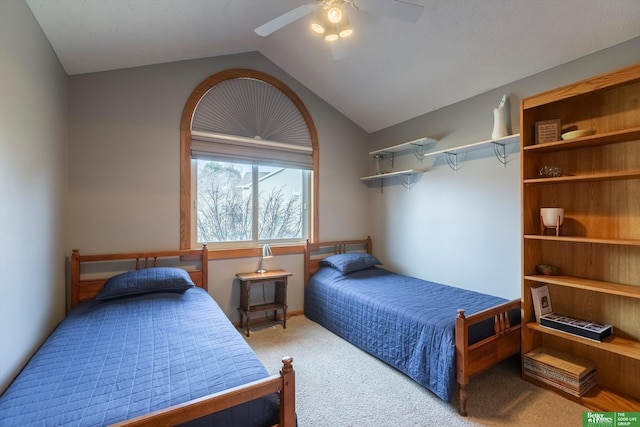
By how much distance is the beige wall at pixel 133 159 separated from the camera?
8.55 feet

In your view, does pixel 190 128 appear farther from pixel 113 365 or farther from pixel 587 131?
pixel 587 131

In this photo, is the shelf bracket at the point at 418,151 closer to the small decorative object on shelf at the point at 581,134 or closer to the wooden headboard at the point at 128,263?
the small decorative object on shelf at the point at 581,134

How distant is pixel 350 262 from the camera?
346cm

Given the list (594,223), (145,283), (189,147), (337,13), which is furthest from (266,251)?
(594,223)

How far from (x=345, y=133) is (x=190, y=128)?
6.49 ft

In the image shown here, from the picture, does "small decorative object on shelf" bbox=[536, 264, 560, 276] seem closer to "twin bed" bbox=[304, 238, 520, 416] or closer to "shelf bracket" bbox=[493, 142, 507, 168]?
"twin bed" bbox=[304, 238, 520, 416]

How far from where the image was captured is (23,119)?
5.49 ft

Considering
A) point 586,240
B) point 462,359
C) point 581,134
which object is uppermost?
point 581,134

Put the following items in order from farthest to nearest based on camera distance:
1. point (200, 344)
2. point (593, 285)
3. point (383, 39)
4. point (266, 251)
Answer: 1. point (266, 251)
2. point (383, 39)
3. point (593, 285)
4. point (200, 344)

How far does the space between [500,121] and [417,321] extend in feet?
6.12

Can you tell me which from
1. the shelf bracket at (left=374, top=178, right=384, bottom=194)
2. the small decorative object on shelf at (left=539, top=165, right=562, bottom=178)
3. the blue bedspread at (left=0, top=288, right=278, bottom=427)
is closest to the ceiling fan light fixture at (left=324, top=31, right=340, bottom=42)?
the small decorative object on shelf at (left=539, top=165, right=562, bottom=178)

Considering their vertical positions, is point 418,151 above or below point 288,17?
below

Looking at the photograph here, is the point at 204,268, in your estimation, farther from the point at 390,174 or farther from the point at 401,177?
the point at 401,177

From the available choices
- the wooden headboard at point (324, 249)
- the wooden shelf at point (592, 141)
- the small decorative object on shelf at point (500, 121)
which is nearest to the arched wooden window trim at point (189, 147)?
the wooden headboard at point (324, 249)
